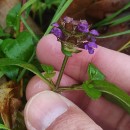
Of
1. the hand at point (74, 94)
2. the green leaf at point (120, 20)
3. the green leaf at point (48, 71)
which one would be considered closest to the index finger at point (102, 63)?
the hand at point (74, 94)

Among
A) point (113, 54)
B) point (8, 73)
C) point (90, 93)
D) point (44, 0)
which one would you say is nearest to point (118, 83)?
point (113, 54)

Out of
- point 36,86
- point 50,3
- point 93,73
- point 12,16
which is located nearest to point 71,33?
point 93,73

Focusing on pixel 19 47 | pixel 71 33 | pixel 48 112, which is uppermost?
pixel 71 33

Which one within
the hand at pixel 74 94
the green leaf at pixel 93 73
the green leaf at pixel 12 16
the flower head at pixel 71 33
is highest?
the flower head at pixel 71 33

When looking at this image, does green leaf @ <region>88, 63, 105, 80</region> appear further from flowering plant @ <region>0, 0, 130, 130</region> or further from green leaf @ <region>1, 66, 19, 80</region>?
Result: green leaf @ <region>1, 66, 19, 80</region>

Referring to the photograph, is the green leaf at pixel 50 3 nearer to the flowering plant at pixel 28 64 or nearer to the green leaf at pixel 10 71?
the flowering plant at pixel 28 64

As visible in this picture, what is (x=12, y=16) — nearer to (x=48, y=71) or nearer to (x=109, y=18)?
(x=48, y=71)
